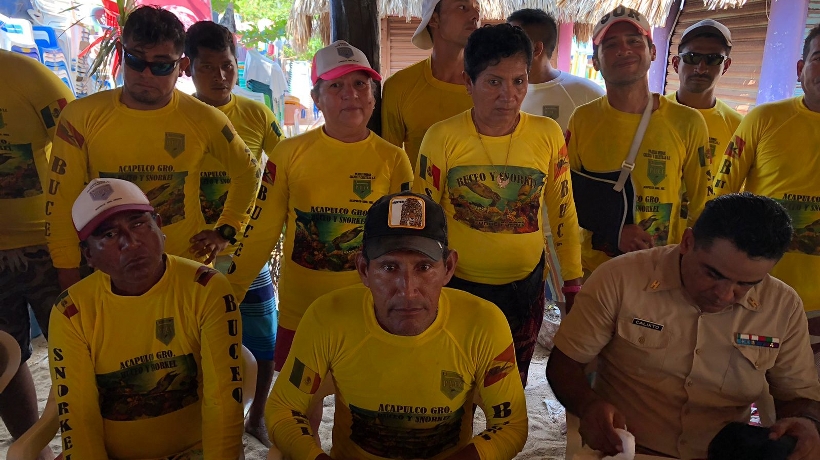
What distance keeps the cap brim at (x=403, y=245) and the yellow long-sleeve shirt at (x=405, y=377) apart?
250mm

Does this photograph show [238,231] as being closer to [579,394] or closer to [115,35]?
[579,394]

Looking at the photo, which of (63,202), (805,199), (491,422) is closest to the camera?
(491,422)

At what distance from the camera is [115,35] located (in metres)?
5.92

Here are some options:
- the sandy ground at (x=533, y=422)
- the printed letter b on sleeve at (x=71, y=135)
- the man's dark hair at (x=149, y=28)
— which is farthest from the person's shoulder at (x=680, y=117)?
the printed letter b on sleeve at (x=71, y=135)

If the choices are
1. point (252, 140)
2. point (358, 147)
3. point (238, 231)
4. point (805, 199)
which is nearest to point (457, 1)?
point (358, 147)

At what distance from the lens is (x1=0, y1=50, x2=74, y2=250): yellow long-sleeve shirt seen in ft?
9.44

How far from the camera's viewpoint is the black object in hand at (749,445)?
1.75 meters

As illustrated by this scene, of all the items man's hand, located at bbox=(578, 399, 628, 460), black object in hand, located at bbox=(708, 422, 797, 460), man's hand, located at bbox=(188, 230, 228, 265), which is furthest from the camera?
man's hand, located at bbox=(188, 230, 228, 265)

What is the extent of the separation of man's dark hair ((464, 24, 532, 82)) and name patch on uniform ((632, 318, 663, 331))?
122 centimetres

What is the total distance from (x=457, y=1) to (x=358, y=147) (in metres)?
1.12

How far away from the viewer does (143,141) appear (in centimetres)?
270

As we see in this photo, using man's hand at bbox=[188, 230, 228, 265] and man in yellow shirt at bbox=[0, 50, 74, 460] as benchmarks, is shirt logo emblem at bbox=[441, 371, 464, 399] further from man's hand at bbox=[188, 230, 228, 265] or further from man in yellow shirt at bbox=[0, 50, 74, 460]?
man in yellow shirt at bbox=[0, 50, 74, 460]

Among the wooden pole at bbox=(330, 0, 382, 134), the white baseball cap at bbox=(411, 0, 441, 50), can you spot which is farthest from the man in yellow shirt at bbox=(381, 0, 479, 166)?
the wooden pole at bbox=(330, 0, 382, 134)

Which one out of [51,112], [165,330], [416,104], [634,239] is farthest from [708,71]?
[51,112]
